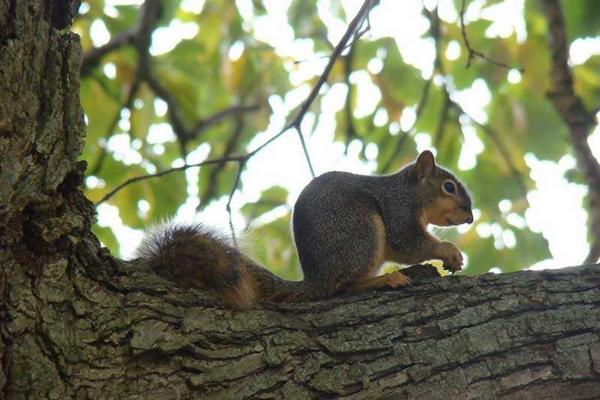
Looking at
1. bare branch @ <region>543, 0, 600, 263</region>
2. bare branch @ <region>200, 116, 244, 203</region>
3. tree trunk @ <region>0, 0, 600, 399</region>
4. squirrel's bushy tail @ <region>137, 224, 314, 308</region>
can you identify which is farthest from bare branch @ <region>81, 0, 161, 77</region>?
tree trunk @ <region>0, 0, 600, 399</region>

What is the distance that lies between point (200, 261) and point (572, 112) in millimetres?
2034

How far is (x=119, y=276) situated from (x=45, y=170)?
323 millimetres

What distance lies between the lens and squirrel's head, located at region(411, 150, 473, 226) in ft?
12.5

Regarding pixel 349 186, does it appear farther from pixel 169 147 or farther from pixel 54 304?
pixel 169 147

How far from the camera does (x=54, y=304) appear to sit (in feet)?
6.19

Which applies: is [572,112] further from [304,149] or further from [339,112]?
[339,112]

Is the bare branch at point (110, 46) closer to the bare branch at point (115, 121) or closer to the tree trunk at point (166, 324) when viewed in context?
the bare branch at point (115, 121)

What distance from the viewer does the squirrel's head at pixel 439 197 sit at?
3814mm

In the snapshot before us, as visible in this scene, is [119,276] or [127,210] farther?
[127,210]

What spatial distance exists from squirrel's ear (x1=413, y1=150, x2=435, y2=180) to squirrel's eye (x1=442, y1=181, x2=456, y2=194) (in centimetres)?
10

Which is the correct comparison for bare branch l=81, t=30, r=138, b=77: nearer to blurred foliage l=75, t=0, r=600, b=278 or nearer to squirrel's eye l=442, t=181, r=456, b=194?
blurred foliage l=75, t=0, r=600, b=278

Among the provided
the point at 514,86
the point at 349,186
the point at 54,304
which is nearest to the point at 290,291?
the point at 349,186

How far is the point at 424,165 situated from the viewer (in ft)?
12.7

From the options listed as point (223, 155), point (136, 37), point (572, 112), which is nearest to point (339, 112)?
point (223, 155)
